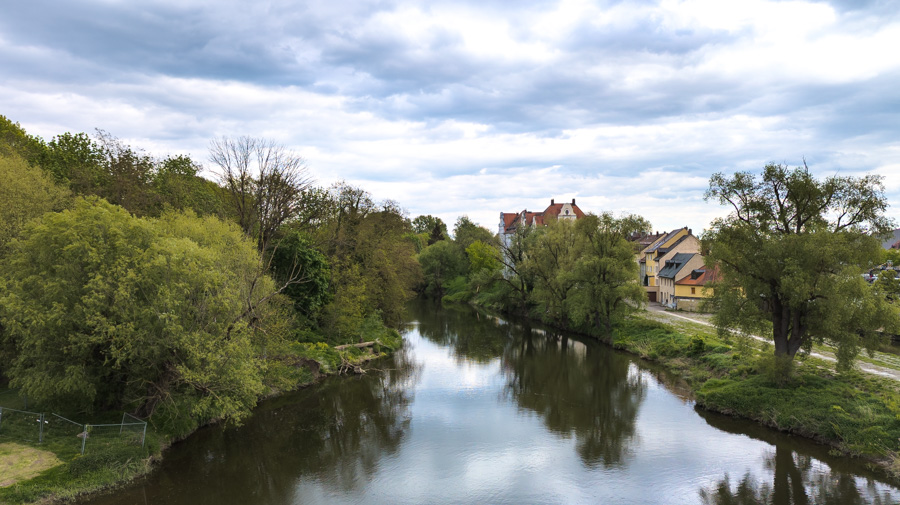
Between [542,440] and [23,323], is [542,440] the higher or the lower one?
the lower one

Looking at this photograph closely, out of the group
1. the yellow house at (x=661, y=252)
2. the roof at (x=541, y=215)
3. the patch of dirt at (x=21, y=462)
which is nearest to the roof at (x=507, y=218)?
the roof at (x=541, y=215)

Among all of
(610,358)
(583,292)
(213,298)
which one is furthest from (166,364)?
(583,292)

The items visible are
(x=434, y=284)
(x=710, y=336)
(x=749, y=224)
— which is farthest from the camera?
(x=434, y=284)

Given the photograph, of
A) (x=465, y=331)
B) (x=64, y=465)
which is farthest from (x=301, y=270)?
(x=465, y=331)

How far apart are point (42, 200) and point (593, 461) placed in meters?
26.6

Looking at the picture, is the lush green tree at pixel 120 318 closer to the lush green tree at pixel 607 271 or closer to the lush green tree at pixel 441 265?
the lush green tree at pixel 607 271

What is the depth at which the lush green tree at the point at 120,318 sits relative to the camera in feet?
Result: 55.6

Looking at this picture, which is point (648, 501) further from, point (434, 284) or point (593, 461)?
point (434, 284)

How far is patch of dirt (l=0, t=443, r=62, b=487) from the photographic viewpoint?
14508 millimetres

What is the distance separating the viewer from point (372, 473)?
17688 millimetres

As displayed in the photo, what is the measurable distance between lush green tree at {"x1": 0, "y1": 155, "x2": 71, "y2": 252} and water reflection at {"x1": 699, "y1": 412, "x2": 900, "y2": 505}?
28.2 meters

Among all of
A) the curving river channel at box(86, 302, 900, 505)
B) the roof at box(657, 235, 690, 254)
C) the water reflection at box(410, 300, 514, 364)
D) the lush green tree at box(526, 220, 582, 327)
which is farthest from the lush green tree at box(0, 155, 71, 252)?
the roof at box(657, 235, 690, 254)

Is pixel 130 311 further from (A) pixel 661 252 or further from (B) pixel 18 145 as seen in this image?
(A) pixel 661 252

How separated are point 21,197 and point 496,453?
23500mm
